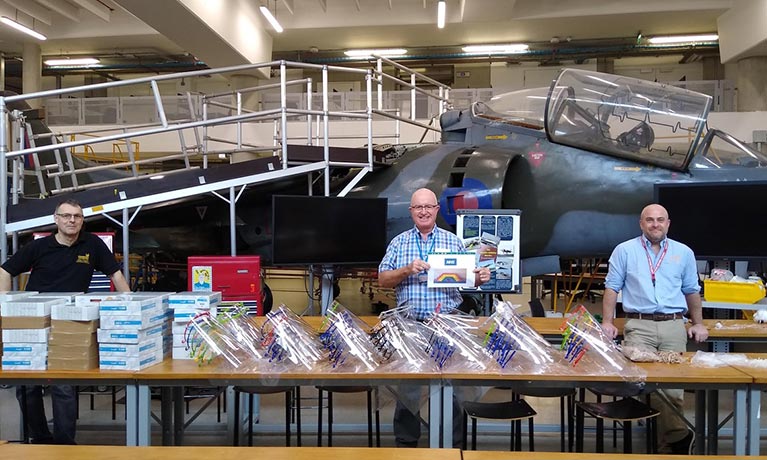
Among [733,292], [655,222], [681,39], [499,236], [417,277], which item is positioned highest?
[681,39]

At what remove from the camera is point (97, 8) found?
15719 mm

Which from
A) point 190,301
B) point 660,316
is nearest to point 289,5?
point 190,301

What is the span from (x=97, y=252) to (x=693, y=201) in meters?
5.30

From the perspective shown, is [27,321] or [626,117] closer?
[27,321]

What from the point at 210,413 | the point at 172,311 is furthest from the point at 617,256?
the point at 210,413

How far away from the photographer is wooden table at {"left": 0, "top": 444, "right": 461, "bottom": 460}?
2066 millimetres

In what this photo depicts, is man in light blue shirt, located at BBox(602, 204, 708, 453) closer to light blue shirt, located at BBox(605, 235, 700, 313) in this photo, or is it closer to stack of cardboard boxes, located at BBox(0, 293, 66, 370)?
light blue shirt, located at BBox(605, 235, 700, 313)

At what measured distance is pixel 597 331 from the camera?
3262mm

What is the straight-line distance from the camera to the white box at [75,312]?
3218 millimetres

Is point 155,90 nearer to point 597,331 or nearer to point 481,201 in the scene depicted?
point 481,201

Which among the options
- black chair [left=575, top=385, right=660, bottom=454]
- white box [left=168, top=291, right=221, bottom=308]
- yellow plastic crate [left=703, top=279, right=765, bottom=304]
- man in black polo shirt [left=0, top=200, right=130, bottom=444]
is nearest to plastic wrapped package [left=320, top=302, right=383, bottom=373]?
white box [left=168, top=291, right=221, bottom=308]

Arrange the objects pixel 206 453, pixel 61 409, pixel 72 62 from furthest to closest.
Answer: pixel 72 62 < pixel 61 409 < pixel 206 453

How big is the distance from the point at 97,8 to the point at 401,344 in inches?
642

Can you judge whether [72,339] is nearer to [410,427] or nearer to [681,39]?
[410,427]
